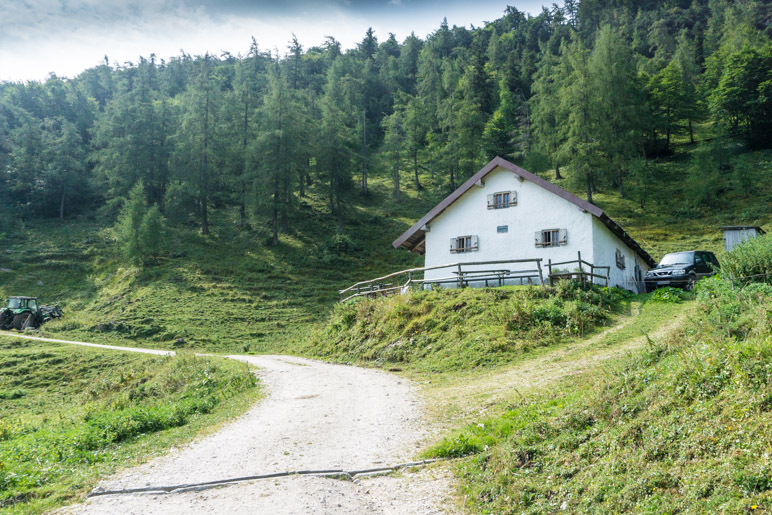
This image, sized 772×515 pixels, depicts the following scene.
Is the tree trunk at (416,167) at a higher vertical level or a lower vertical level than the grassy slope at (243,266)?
higher

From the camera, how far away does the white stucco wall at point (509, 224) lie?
24.1 metres

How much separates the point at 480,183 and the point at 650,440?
2181 cm

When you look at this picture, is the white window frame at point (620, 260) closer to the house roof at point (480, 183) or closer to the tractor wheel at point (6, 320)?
the house roof at point (480, 183)

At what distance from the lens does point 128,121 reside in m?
61.2

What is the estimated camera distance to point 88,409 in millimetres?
15812

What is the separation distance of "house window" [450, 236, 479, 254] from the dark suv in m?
9.15

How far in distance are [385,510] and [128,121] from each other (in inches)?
2639

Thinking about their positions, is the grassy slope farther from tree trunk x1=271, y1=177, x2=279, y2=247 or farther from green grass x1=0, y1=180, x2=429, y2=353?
tree trunk x1=271, y1=177, x2=279, y2=247

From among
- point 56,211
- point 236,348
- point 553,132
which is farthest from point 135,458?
point 56,211

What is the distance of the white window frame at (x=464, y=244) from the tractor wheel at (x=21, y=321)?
31.5 m

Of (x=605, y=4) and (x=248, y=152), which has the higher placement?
(x=605, y=4)

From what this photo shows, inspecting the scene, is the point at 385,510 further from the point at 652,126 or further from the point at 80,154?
the point at 80,154

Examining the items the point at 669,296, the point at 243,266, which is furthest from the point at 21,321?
the point at 669,296

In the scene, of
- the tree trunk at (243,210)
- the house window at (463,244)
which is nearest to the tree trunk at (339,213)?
the tree trunk at (243,210)
